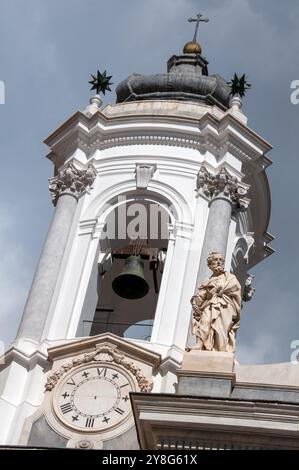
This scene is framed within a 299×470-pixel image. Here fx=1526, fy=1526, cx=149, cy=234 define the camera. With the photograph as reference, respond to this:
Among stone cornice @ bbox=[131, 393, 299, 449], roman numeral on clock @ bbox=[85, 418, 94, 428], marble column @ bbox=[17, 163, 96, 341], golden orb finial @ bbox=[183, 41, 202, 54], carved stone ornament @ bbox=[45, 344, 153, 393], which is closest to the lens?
stone cornice @ bbox=[131, 393, 299, 449]

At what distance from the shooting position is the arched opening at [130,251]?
28.4 meters

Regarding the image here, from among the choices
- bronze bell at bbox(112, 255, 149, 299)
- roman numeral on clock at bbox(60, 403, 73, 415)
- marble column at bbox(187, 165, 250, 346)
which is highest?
marble column at bbox(187, 165, 250, 346)

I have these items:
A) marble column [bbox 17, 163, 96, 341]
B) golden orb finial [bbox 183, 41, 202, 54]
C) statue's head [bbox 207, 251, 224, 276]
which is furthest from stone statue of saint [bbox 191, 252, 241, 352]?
golden orb finial [bbox 183, 41, 202, 54]

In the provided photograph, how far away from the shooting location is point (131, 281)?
28109 millimetres

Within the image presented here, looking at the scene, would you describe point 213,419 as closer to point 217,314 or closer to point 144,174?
point 217,314

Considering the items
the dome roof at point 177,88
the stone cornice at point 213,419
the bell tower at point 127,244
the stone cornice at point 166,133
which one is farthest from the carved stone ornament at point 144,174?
the stone cornice at point 213,419

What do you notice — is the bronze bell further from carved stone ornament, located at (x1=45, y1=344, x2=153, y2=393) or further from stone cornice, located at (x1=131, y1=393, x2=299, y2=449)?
stone cornice, located at (x1=131, y1=393, x2=299, y2=449)

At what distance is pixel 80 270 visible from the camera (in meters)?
27.8

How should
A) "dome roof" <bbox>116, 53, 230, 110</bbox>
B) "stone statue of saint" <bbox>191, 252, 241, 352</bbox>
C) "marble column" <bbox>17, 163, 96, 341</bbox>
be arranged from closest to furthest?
1. "stone statue of saint" <bbox>191, 252, 241, 352</bbox>
2. "marble column" <bbox>17, 163, 96, 341</bbox>
3. "dome roof" <bbox>116, 53, 230, 110</bbox>

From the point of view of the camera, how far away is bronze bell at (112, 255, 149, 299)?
28.1 metres

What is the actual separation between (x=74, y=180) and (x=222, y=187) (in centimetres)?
286

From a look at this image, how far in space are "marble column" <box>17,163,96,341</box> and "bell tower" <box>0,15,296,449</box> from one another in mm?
24

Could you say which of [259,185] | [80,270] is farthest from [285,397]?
[259,185]
